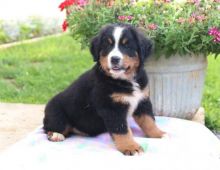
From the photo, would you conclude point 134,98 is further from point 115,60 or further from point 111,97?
point 115,60

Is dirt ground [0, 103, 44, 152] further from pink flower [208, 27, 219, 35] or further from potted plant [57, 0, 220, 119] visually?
pink flower [208, 27, 219, 35]

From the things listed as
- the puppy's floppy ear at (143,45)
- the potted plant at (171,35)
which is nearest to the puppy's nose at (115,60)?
the puppy's floppy ear at (143,45)

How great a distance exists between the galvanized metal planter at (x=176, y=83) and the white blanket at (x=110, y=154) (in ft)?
2.08

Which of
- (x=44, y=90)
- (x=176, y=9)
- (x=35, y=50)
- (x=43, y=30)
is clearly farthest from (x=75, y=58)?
(x=176, y=9)

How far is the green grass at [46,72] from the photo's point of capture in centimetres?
741

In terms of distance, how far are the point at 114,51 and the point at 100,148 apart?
830 mm

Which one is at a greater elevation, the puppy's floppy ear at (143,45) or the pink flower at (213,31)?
the puppy's floppy ear at (143,45)

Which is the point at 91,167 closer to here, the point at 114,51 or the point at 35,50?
the point at 114,51

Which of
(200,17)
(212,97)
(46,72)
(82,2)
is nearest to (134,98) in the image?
(200,17)

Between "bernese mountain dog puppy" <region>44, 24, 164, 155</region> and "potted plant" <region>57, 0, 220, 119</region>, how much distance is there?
79cm

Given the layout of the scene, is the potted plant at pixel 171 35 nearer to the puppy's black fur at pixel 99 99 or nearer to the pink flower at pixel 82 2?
the pink flower at pixel 82 2

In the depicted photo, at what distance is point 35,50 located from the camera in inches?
404

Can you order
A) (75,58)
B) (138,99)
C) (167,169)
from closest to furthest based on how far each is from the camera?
(167,169), (138,99), (75,58)

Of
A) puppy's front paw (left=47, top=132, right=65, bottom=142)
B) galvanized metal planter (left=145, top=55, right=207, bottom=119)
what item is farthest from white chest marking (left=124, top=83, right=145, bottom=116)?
galvanized metal planter (left=145, top=55, right=207, bottom=119)
